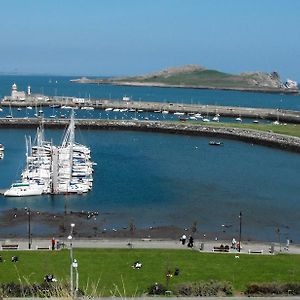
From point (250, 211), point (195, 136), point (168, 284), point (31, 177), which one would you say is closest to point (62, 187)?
point (31, 177)

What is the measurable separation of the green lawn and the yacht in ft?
50.5

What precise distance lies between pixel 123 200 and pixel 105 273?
17105 millimetres

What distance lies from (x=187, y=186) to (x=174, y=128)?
36328 millimetres

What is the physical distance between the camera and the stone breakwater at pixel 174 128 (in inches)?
2781

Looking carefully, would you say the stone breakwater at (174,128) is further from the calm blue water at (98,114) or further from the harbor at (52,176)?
the harbor at (52,176)

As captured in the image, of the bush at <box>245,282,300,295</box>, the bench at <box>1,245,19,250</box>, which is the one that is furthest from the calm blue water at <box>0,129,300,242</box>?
the bush at <box>245,282,300,295</box>

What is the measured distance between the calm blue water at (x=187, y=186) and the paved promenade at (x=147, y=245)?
14.4ft

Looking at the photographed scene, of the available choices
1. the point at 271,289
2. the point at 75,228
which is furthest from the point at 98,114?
the point at 271,289

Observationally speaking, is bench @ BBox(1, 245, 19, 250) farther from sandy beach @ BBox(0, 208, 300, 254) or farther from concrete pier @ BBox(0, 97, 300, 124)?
concrete pier @ BBox(0, 97, 300, 124)

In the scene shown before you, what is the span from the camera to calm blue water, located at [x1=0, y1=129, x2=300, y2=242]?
35219mm

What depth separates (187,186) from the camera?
44.4 meters

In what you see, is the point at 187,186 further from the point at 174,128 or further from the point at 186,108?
the point at 186,108

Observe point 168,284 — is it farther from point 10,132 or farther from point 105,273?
point 10,132

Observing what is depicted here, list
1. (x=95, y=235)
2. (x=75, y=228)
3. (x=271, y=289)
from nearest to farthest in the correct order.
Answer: (x=271, y=289)
(x=95, y=235)
(x=75, y=228)
